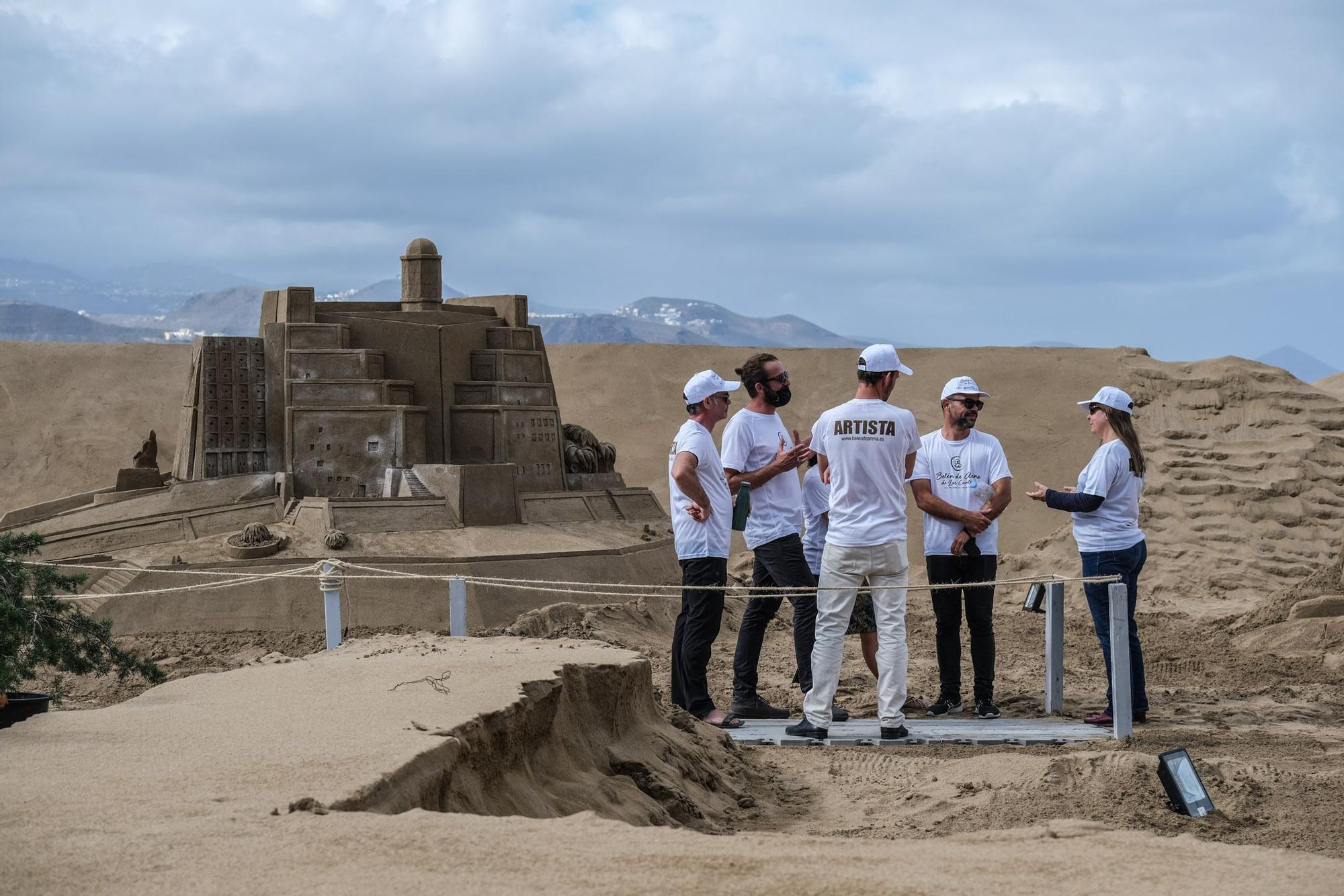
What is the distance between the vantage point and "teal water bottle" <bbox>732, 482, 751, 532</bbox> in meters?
7.07

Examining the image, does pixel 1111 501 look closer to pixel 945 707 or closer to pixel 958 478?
pixel 958 478

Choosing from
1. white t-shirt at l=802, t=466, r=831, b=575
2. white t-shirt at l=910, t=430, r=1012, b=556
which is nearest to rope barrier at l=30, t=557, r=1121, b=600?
white t-shirt at l=910, t=430, r=1012, b=556

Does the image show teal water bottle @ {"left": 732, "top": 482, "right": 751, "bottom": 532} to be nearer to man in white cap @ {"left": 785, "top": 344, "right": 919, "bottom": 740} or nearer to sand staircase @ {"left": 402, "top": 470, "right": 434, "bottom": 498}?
man in white cap @ {"left": 785, "top": 344, "right": 919, "bottom": 740}

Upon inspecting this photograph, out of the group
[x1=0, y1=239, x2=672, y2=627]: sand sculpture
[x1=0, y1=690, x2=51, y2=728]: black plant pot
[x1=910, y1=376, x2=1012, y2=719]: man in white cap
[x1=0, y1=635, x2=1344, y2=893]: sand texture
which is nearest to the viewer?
[x1=0, y1=635, x2=1344, y2=893]: sand texture

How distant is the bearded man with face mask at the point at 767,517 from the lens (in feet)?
23.1

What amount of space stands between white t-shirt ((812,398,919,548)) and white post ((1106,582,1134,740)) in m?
1.21

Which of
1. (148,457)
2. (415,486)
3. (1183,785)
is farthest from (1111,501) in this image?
(148,457)

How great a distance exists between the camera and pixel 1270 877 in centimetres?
336

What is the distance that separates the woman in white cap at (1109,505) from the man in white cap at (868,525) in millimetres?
1120

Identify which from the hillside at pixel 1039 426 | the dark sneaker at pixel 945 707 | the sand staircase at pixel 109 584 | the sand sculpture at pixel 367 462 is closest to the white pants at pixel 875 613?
the dark sneaker at pixel 945 707

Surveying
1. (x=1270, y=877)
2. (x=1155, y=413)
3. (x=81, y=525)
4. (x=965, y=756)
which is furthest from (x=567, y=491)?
(x=1155, y=413)

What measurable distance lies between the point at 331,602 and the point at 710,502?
272 centimetres

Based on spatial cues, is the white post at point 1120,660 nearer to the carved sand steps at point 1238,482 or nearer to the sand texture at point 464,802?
the sand texture at point 464,802

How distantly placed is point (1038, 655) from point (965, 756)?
15.0 feet
